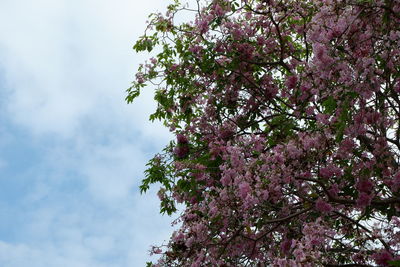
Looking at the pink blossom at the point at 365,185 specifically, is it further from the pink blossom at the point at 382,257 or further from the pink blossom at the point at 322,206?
the pink blossom at the point at 382,257

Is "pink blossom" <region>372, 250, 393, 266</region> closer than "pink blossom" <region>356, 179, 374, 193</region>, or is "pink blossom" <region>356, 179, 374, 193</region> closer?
"pink blossom" <region>356, 179, 374, 193</region>

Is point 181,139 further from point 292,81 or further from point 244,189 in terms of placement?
point 244,189

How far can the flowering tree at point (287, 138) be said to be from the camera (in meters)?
5.39

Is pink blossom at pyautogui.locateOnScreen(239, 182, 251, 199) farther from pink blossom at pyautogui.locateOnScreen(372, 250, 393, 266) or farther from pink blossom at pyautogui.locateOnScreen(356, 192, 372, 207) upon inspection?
pink blossom at pyautogui.locateOnScreen(372, 250, 393, 266)

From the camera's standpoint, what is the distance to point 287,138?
6410 millimetres

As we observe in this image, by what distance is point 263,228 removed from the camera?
653cm

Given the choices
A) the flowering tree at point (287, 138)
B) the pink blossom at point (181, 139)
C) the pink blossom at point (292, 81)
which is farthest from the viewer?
the pink blossom at point (181, 139)

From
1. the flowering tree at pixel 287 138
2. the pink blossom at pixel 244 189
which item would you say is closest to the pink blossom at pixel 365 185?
the flowering tree at pixel 287 138

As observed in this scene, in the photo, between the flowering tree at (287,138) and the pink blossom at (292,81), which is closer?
the flowering tree at (287,138)

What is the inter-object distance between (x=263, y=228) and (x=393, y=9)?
10.3 feet

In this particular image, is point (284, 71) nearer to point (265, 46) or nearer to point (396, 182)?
point (265, 46)

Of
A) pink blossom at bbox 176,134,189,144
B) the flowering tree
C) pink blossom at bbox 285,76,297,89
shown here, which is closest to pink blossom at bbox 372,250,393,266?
the flowering tree

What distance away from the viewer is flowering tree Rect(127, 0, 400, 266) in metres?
5.39

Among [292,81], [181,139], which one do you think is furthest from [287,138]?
[181,139]
